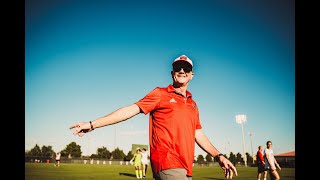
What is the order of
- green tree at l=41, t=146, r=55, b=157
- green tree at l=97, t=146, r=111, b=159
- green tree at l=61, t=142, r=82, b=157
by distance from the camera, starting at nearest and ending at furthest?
1. green tree at l=61, t=142, r=82, b=157
2. green tree at l=97, t=146, r=111, b=159
3. green tree at l=41, t=146, r=55, b=157

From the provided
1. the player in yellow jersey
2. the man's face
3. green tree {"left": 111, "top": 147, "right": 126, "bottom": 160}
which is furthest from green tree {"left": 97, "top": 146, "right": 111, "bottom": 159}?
the man's face

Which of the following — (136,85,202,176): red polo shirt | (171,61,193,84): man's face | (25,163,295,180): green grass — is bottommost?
(25,163,295,180): green grass

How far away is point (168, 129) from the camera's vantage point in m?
3.66

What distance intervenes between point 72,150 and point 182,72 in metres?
123

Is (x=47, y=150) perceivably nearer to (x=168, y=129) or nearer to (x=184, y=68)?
(x=184, y=68)

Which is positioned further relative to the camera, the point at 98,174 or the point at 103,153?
the point at 103,153

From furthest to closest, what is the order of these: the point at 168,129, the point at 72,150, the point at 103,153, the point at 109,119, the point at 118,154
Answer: the point at 118,154
the point at 103,153
the point at 72,150
the point at 168,129
the point at 109,119

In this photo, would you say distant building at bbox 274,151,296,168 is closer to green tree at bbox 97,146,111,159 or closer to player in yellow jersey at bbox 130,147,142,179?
player in yellow jersey at bbox 130,147,142,179

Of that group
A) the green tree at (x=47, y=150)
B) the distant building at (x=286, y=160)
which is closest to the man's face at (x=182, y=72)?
the distant building at (x=286, y=160)

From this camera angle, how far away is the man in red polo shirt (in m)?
3.53

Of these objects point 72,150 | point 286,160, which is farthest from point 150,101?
point 72,150
